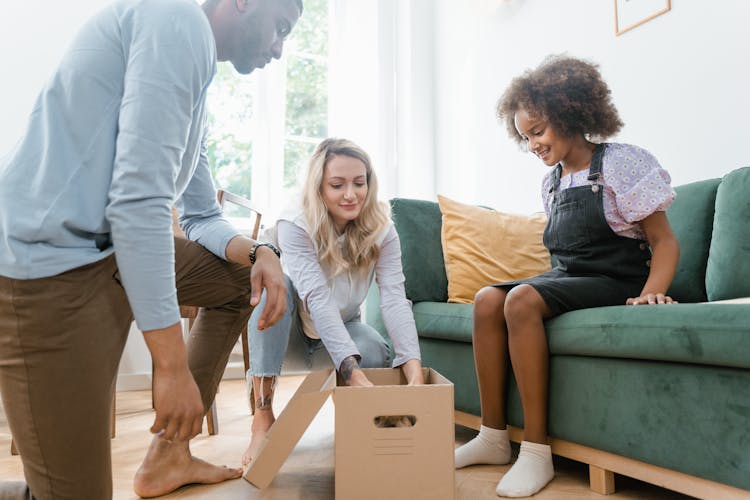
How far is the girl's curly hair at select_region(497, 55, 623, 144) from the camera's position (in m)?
1.66

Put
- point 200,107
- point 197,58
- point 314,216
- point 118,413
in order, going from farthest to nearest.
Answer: point 118,413
point 314,216
point 200,107
point 197,58

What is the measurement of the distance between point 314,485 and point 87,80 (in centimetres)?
98

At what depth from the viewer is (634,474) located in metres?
1.18

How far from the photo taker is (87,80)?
792 millimetres

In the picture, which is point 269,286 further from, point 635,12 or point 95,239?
point 635,12

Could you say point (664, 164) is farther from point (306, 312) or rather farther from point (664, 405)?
point (306, 312)

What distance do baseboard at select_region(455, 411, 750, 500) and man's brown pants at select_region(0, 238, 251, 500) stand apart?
970 mm

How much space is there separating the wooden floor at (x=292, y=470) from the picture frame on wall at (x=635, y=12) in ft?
5.46

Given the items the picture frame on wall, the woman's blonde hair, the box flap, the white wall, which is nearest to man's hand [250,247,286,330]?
the box flap

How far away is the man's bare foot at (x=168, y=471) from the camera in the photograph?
125 centimetres

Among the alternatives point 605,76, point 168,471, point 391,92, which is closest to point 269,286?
point 168,471

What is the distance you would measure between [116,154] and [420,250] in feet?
4.28

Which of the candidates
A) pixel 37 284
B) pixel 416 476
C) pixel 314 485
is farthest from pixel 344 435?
pixel 37 284

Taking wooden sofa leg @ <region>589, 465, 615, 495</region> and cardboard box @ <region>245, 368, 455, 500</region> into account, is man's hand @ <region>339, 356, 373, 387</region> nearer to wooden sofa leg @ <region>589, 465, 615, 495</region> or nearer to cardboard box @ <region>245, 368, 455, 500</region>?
cardboard box @ <region>245, 368, 455, 500</region>
